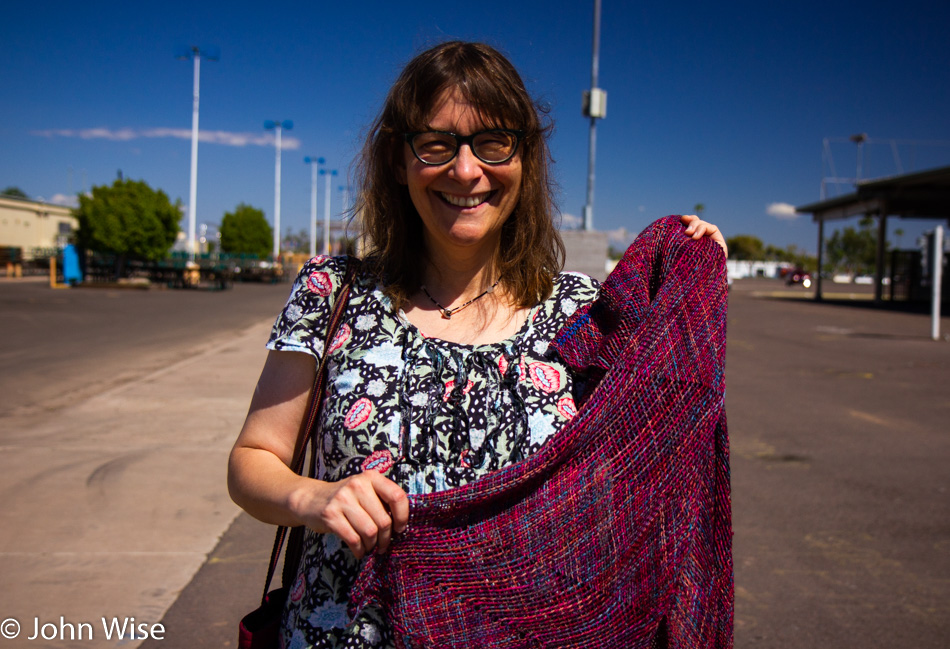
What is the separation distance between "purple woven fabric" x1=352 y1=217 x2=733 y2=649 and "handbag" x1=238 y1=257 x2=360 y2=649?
0.97 ft

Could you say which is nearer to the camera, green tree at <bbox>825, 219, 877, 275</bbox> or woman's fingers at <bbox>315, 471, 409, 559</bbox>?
woman's fingers at <bbox>315, 471, 409, 559</bbox>

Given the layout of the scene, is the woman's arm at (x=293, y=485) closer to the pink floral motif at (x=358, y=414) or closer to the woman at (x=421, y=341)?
the woman at (x=421, y=341)

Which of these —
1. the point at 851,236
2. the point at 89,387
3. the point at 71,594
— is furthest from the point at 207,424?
the point at 851,236

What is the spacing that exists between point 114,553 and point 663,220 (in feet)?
10.9

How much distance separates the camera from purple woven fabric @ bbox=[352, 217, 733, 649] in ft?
4.50

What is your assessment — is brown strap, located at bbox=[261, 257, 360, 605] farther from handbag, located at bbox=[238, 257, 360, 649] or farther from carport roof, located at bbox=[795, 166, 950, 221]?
carport roof, located at bbox=[795, 166, 950, 221]

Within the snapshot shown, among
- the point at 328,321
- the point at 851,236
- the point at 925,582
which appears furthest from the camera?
the point at 851,236

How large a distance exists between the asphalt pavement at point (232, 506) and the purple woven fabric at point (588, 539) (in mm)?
1954

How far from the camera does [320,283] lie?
1678mm

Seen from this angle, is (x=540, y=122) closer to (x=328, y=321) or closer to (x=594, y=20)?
(x=328, y=321)

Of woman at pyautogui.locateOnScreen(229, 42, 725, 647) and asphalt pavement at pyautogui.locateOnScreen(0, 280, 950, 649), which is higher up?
woman at pyautogui.locateOnScreen(229, 42, 725, 647)

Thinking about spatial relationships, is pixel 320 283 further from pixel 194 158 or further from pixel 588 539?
pixel 194 158

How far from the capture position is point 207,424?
6316 mm

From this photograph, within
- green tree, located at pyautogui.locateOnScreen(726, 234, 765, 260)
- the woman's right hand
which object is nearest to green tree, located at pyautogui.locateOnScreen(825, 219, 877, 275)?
green tree, located at pyautogui.locateOnScreen(726, 234, 765, 260)
